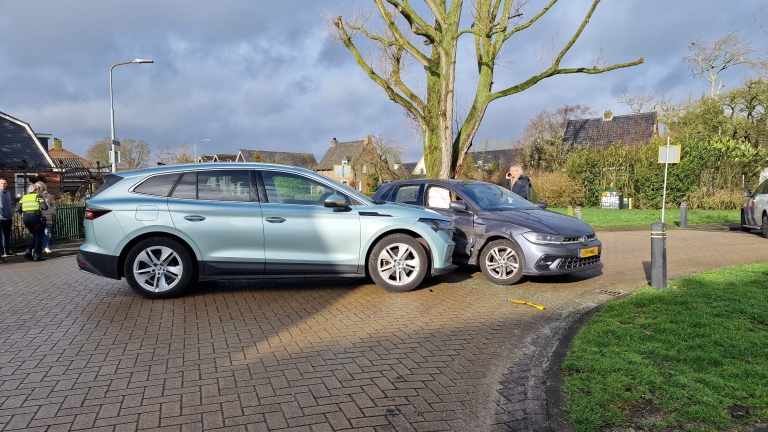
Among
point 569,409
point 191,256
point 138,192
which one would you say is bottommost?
point 569,409

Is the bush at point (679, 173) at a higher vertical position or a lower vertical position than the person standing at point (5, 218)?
higher

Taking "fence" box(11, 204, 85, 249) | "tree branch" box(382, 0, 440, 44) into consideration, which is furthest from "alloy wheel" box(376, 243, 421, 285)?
"tree branch" box(382, 0, 440, 44)

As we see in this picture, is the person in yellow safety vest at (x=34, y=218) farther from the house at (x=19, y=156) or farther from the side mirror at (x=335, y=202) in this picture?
the house at (x=19, y=156)

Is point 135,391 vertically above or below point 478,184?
below

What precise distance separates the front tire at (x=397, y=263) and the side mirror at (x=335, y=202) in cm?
71

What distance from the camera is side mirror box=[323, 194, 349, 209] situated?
270 inches

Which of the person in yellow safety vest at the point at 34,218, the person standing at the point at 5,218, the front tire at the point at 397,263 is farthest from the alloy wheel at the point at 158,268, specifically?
the person standing at the point at 5,218

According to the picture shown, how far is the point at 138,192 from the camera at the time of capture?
677 cm

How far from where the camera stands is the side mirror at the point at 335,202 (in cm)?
687

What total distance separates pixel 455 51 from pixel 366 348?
13.6 metres

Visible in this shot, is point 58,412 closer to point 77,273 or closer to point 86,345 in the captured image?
point 86,345

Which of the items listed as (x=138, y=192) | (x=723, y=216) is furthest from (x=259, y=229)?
(x=723, y=216)

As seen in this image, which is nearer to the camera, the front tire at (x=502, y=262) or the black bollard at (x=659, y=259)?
the black bollard at (x=659, y=259)

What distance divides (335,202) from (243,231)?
1.20 meters
